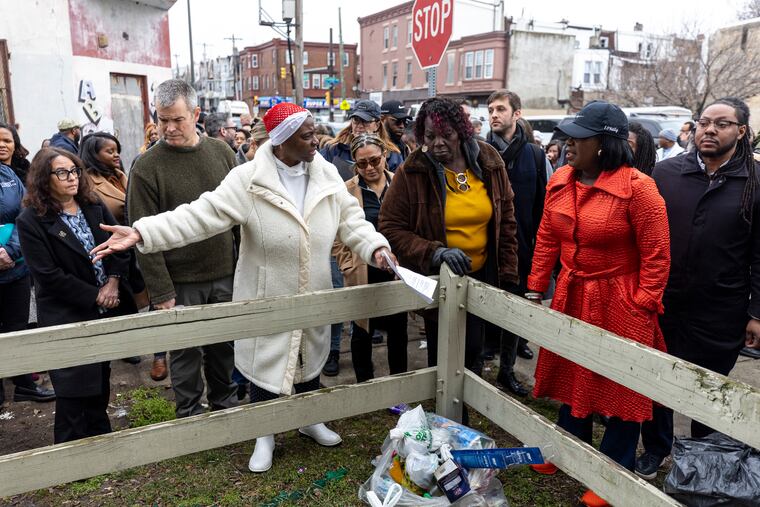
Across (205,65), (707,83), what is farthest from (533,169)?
(205,65)

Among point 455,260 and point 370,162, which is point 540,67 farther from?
point 455,260

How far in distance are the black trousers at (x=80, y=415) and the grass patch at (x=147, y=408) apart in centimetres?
49

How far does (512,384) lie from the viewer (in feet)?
14.4

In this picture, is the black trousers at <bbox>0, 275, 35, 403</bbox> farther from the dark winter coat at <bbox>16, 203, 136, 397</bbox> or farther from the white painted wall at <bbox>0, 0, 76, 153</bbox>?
the white painted wall at <bbox>0, 0, 76, 153</bbox>

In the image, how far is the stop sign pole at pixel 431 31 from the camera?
428cm

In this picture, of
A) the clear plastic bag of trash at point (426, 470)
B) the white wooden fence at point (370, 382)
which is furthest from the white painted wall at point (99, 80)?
the clear plastic bag of trash at point (426, 470)

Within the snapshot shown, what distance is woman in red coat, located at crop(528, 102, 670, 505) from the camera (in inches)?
110

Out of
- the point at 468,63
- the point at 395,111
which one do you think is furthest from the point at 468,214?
the point at 468,63

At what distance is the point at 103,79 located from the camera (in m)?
10.3

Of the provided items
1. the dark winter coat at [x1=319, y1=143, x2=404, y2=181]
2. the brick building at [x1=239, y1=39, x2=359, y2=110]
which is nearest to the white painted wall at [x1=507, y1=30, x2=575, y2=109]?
the brick building at [x1=239, y1=39, x2=359, y2=110]

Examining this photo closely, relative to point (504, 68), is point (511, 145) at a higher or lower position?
lower

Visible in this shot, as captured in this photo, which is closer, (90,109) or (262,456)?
(262,456)

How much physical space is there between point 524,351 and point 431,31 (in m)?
2.70

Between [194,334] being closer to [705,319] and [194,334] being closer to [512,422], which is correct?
[512,422]
